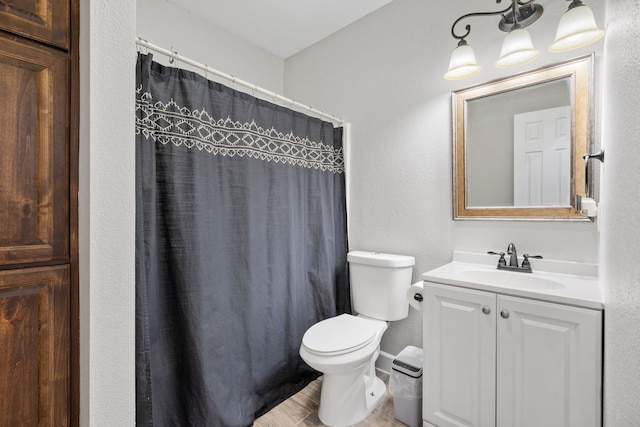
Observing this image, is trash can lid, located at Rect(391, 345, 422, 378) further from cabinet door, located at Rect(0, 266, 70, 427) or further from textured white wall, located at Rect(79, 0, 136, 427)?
cabinet door, located at Rect(0, 266, 70, 427)

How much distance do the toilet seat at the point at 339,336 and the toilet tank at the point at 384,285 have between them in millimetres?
124

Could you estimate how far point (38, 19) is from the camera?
0.77 m

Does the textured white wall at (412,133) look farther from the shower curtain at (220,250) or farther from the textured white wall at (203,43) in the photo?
the textured white wall at (203,43)

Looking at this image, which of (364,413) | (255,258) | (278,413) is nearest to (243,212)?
(255,258)

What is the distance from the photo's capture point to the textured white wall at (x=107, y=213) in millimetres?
803

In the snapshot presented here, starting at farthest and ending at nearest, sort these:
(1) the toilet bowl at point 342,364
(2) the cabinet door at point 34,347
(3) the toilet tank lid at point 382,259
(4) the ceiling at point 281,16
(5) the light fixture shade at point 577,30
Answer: (4) the ceiling at point 281,16
(3) the toilet tank lid at point 382,259
(1) the toilet bowl at point 342,364
(5) the light fixture shade at point 577,30
(2) the cabinet door at point 34,347

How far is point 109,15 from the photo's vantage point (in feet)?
2.72

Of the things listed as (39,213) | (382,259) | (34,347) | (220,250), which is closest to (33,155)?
(39,213)

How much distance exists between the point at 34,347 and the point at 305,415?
54.1 inches

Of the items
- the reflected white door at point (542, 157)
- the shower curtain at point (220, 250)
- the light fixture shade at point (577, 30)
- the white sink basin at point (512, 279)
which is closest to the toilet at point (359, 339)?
the shower curtain at point (220, 250)

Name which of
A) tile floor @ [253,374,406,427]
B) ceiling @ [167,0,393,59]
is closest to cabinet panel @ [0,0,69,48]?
ceiling @ [167,0,393,59]

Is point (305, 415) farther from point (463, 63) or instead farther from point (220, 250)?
point (463, 63)

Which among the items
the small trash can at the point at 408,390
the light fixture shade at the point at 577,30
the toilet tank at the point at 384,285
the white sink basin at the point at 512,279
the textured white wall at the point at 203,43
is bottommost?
the small trash can at the point at 408,390

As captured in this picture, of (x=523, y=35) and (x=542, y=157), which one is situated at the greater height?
(x=523, y=35)
